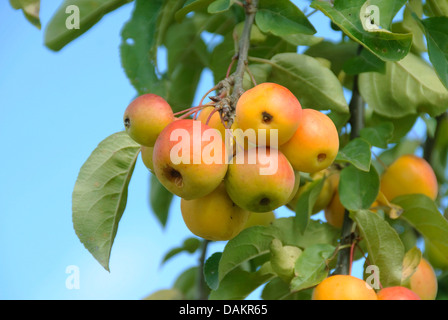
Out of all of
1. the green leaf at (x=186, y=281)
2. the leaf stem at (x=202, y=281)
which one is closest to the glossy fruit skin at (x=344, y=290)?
the leaf stem at (x=202, y=281)

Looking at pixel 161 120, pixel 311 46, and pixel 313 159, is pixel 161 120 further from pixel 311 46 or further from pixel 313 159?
pixel 311 46

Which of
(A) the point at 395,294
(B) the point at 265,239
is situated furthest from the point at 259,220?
(A) the point at 395,294

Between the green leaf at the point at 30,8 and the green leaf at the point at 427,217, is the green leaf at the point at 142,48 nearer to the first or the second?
the green leaf at the point at 30,8

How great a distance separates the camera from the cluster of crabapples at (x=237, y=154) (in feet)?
3.27

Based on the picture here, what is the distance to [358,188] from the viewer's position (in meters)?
1.45

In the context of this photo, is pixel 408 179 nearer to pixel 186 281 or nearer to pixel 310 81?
pixel 310 81

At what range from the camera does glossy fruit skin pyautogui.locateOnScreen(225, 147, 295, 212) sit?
1.02 meters

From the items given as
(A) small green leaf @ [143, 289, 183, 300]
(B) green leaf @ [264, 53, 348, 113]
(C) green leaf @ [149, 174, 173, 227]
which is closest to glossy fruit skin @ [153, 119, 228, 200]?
(B) green leaf @ [264, 53, 348, 113]

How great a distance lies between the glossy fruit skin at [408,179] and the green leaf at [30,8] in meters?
1.09

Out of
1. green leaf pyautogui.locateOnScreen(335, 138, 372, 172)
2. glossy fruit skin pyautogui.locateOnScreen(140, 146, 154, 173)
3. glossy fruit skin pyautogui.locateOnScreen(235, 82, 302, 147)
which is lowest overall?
green leaf pyautogui.locateOnScreen(335, 138, 372, 172)

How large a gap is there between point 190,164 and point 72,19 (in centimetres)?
69

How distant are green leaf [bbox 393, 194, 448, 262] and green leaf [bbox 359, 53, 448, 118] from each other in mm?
258

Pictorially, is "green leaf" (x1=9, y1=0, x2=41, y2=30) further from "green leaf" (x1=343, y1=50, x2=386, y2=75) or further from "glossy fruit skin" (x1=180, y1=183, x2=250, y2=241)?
"green leaf" (x1=343, y1=50, x2=386, y2=75)
